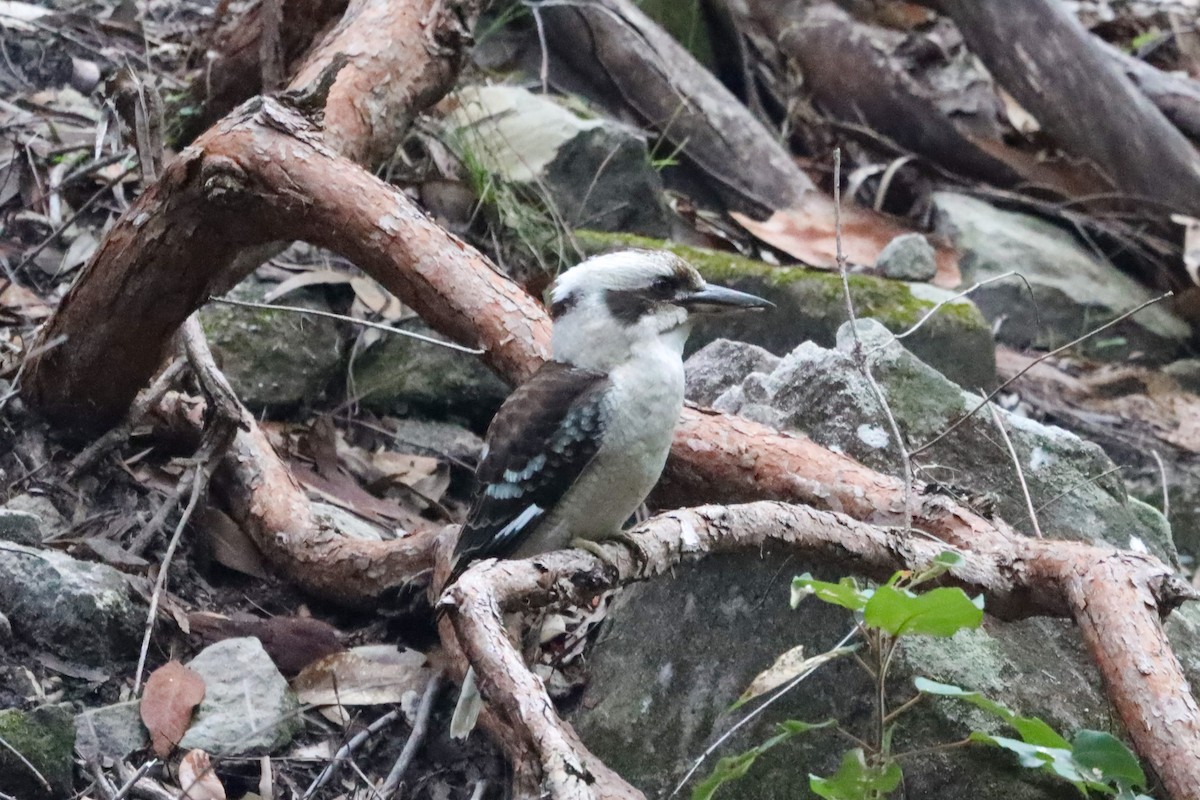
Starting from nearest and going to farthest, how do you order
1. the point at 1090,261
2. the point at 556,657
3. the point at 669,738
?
the point at 669,738 < the point at 556,657 < the point at 1090,261

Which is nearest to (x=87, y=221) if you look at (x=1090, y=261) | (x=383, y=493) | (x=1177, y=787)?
(x=383, y=493)

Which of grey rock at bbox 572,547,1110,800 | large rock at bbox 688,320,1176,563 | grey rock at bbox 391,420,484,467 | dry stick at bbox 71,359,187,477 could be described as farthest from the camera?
grey rock at bbox 391,420,484,467

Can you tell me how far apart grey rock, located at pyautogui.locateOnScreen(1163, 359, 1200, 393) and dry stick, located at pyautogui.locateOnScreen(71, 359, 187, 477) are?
3975 mm

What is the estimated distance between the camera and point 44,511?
3289mm

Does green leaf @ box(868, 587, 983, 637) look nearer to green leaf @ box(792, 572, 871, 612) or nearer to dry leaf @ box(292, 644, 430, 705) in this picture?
green leaf @ box(792, 572, 871, 612)

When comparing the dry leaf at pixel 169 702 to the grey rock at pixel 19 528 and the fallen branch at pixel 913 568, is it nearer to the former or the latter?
the grey rock at pixel 19 528

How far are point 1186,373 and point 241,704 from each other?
13.7 ft

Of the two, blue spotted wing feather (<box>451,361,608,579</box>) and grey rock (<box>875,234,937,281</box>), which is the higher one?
blue spotted wing feather (<box>451,361,608,579</box>)

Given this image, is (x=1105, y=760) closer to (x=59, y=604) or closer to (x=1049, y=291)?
(x=59, y=604)

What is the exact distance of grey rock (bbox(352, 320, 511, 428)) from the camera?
4.30 meters

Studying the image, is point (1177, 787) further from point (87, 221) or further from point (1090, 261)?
point (1090, 261)

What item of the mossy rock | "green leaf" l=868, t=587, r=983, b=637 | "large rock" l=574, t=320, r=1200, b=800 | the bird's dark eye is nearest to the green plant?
"green leaf" l=868, t=587, r=983, b=637

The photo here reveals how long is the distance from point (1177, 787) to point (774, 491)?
1.06 metres

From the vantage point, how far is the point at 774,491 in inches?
114
